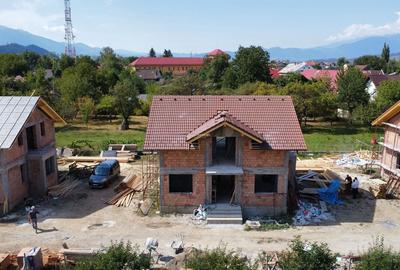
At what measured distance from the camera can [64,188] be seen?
27656 mm

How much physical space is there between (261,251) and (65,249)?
925 centimetres

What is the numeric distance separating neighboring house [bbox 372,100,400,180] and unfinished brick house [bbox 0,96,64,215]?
24.4 meters

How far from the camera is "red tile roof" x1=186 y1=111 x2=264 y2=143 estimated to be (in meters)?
22.0

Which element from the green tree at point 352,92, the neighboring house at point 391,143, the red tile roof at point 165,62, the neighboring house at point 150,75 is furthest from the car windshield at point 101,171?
the red tile roof at point 165,62

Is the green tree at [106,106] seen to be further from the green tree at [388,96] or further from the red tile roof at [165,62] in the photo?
the red tile roof at [165,62]

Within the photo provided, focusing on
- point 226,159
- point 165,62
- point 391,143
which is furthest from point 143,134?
point 165,62

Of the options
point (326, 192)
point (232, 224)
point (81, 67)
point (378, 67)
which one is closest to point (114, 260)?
point (232, 224)

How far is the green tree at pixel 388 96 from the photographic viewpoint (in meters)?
50.8

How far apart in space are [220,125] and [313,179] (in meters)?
10.3

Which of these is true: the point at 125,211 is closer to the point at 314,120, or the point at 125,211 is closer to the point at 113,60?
the point at 314,120

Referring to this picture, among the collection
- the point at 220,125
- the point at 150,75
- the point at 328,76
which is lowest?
the point at 220,125

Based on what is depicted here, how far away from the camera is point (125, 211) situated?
24.3 meters

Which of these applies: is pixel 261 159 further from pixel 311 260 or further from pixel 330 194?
pixel 311 260

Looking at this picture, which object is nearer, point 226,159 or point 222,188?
point 226,159
